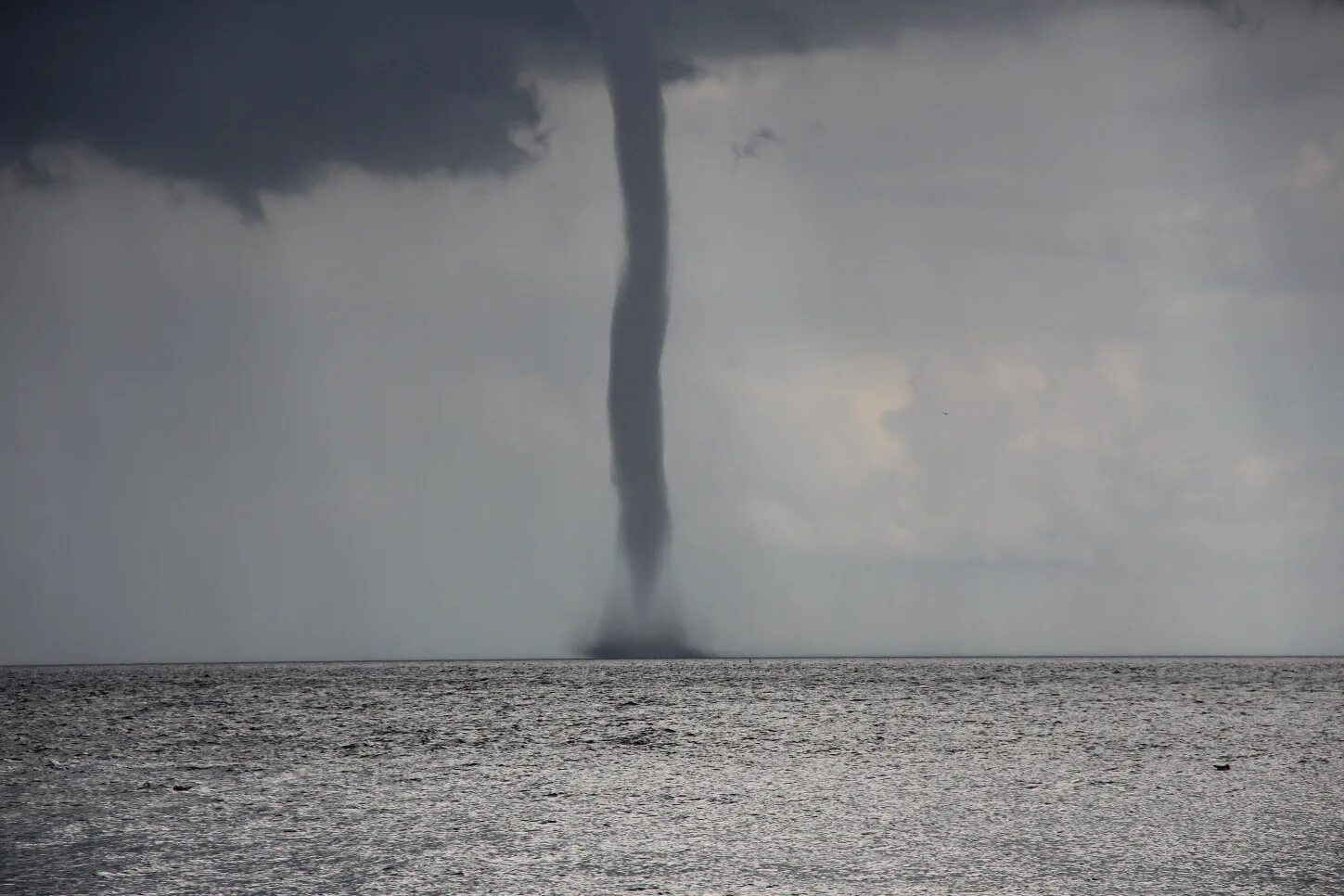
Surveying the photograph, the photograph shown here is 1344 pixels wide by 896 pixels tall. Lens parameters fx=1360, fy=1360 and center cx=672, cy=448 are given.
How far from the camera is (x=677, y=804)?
13633mm

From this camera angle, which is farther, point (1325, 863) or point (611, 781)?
point (611, 781)

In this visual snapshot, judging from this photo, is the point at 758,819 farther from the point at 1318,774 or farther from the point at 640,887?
the point at 1318,774

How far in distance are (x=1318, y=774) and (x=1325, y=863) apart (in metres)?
7.47

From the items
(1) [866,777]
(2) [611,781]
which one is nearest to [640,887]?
(2) [611,781]

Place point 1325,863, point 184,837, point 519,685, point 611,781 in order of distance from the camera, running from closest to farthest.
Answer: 1. point 1325,863
2. point 184,837
3. point 611,781
4. point 519,685

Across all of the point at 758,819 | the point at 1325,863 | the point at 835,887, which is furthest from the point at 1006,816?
the point at 835,887

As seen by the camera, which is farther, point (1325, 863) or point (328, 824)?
point (328, 824)

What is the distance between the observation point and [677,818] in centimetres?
1262

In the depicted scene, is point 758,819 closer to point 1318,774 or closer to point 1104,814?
point 1104,814

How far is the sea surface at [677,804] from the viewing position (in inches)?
380

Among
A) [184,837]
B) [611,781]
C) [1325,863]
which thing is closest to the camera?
[1325,863]

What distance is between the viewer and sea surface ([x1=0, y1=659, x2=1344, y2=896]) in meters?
9.65

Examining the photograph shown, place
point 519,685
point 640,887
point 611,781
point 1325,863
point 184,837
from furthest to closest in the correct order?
point 519,685 → point 611,781 → point 184,837 → point 1325,863 → point 640,887

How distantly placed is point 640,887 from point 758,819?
3.66 metres
